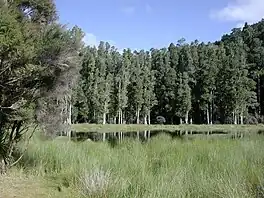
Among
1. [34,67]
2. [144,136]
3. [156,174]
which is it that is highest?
[34,67]

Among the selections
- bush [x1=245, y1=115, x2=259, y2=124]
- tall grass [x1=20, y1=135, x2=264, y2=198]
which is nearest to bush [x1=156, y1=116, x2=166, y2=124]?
bush [x1=245, y1=115, x2=259, y2=124]

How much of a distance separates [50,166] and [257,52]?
2871 inches

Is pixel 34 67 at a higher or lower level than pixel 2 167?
higher

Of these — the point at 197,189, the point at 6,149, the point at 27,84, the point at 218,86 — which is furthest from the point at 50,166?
the point at 218,86

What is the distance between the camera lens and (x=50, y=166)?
1043cm

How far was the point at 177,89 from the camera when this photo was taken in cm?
6681

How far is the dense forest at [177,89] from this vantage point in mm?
61875

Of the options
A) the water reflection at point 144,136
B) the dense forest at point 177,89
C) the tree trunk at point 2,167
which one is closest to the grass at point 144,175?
the tree trunk at point 2,167

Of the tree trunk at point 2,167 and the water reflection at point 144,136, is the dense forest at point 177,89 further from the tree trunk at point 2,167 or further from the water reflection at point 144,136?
the tree trunk at point 2,167

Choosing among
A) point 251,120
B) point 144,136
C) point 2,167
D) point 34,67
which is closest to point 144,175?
point 34,67

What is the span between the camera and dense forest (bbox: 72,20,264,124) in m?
61.9

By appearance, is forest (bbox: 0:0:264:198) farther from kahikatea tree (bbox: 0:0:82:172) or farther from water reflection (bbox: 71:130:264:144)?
water reflection (bbox: 71:130:264:144)

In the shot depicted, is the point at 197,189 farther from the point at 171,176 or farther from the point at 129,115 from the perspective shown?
the point at 129,115

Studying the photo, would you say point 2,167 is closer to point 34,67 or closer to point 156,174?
point 34,67
